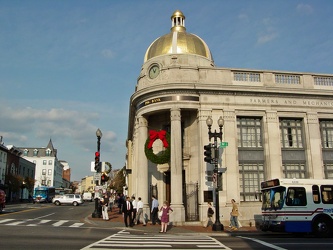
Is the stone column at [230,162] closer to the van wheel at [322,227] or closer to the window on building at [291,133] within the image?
the window on building at [291,133]

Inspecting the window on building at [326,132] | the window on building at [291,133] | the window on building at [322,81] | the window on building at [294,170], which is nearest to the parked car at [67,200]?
the window on building at [294,170]

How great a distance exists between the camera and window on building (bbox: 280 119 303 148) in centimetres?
2570

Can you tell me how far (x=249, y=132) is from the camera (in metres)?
25.4

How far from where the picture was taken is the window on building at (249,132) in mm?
25203

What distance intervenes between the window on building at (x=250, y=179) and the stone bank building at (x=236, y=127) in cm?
7

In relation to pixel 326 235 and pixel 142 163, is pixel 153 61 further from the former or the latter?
pixel 326 235

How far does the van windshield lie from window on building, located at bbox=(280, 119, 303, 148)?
8.60 meters

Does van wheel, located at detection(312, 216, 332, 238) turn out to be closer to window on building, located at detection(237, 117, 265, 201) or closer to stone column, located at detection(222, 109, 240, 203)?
stone column, located at detection(222, 109, 240, 203)

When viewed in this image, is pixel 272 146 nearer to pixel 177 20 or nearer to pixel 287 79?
pixel 287 79

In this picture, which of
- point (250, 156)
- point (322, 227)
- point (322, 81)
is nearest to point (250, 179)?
point (250, 156)

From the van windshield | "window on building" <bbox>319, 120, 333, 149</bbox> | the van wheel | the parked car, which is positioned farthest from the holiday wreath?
the parked car

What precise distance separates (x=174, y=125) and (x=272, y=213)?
9.53 metres

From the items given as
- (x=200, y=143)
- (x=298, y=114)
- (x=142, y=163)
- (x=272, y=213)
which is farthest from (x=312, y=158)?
(x=142, y=163)

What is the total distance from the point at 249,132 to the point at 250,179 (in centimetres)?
342
